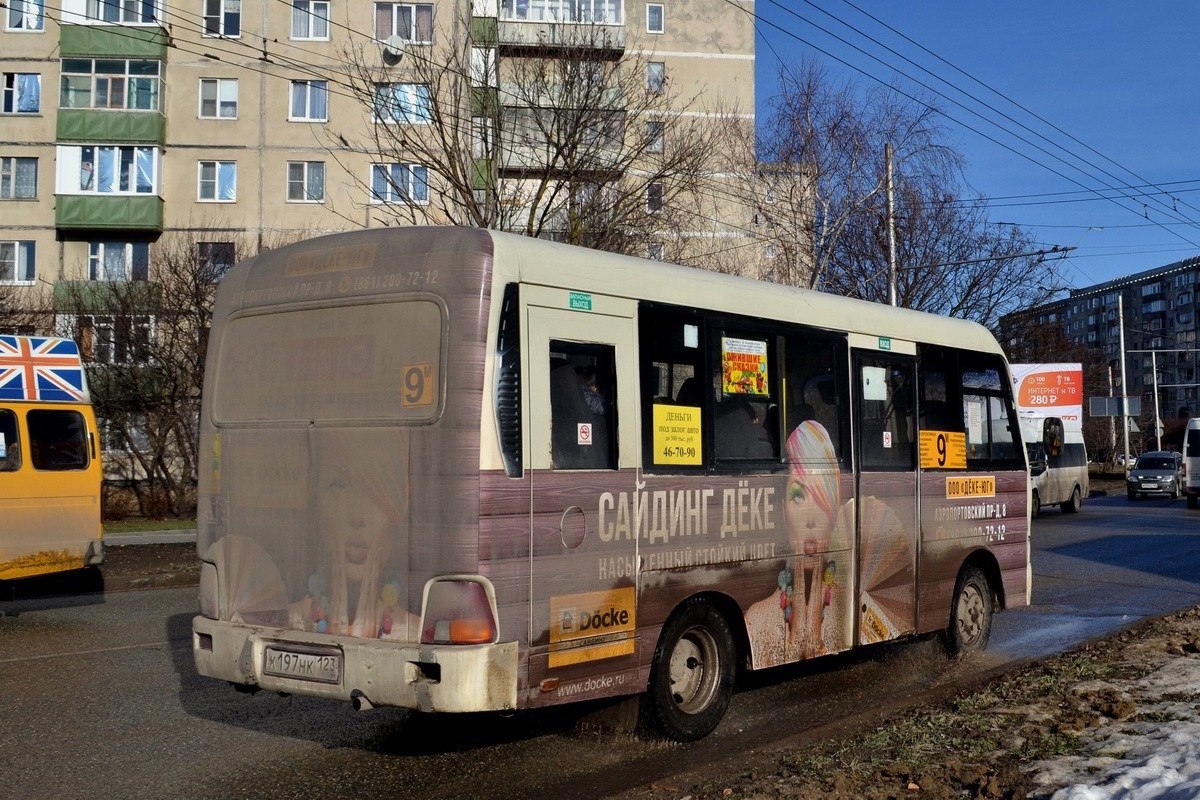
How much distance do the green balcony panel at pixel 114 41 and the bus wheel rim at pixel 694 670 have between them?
127 feet

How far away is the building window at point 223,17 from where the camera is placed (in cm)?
4256

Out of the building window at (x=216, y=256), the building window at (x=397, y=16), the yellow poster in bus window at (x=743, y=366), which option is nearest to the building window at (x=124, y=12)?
the building window at (x=397, y=16)

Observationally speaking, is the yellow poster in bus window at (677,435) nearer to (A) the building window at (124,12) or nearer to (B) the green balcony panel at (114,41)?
(B) the green balcony panel at (114,41)

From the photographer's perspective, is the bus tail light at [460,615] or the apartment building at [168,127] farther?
the apartment building at [168,127]

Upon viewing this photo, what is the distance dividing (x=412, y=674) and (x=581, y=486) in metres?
1.26

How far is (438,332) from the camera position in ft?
19.7

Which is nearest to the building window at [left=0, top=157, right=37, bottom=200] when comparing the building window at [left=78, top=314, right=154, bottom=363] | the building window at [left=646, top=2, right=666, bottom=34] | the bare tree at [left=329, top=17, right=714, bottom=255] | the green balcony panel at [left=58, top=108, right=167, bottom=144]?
the green balcony panel at [left=58, top=108, right=167, bottom=144]

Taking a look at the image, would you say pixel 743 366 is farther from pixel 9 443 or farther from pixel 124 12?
pixel 124 12

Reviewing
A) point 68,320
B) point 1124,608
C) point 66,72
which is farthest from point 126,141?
point 1124,608

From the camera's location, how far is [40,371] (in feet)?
47.8

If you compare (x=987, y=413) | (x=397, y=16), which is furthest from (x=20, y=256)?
(x=987, y=413)

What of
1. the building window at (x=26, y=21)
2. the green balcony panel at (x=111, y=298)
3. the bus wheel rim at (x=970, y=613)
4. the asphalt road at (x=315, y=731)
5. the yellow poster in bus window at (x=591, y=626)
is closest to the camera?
the yellow poster in bus window at (x=591, y=626)

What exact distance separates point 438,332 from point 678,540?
1916 mm

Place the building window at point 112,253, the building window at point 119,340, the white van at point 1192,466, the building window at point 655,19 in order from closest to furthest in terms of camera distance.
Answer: the building window at point 119,340 < the white van at point 1192,466 < the building window at point 112,253 < the building window at point 655,19
